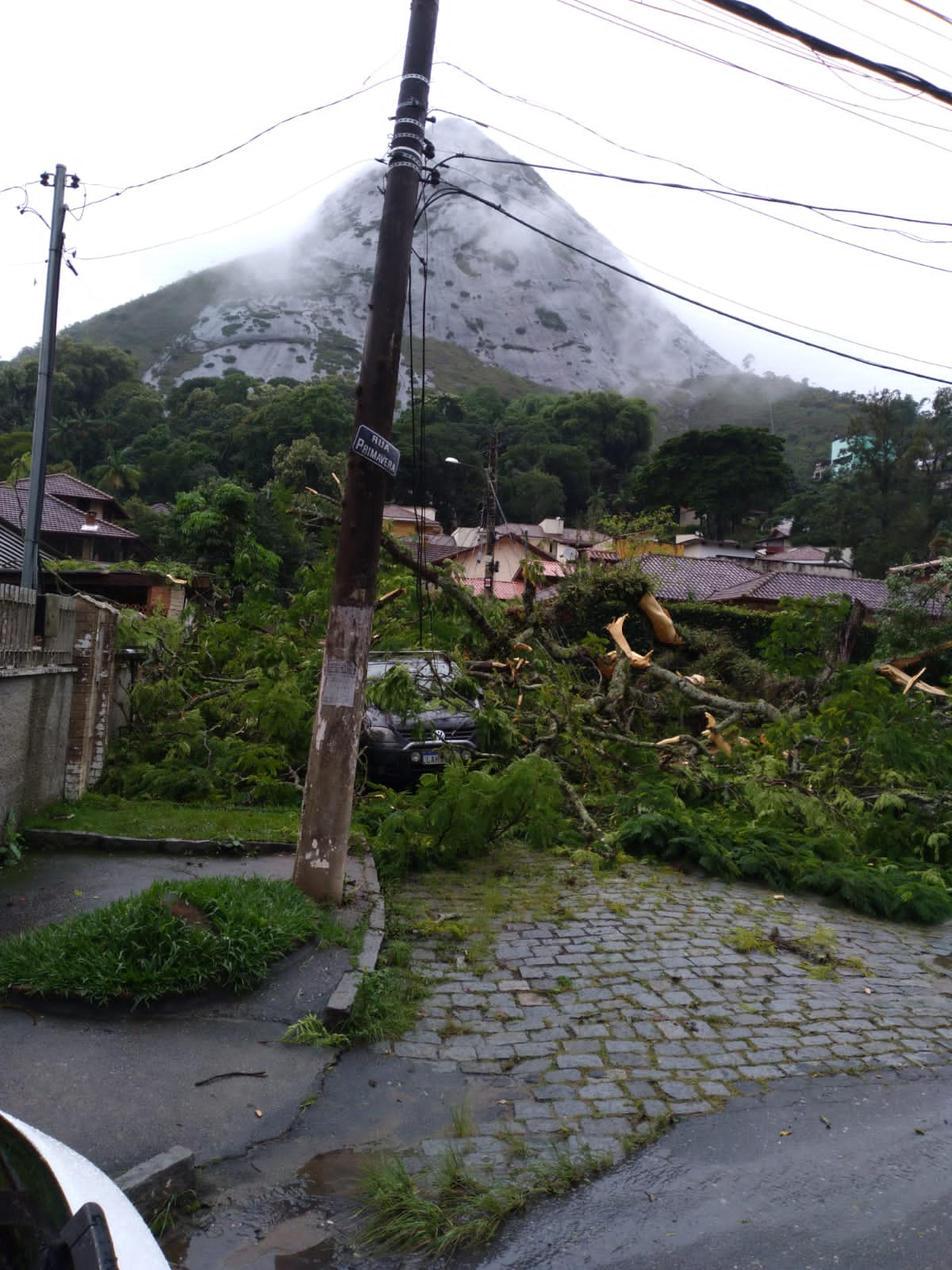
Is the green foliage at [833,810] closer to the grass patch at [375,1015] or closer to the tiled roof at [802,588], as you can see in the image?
the grass patch at [375,1015]

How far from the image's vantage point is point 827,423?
421 ft

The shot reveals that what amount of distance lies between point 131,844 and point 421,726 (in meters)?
2.99

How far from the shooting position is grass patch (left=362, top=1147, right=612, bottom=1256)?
10.00ft

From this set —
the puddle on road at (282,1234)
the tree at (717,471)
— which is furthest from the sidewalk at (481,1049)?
the tree at (717,471)

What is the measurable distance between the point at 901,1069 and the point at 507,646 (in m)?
7.99

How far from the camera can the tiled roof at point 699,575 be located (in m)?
40.5

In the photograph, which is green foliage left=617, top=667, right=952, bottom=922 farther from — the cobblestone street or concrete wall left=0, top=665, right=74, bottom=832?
concrete wall left=0, top=665, right=74, bottom=832

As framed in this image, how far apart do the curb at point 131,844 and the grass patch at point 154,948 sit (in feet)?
6.73

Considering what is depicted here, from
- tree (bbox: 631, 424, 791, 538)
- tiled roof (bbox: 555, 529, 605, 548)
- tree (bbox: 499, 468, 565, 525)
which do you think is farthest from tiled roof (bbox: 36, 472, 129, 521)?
tree (bbox: 631, 424, 791, 538)

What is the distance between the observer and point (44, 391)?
1191 cm

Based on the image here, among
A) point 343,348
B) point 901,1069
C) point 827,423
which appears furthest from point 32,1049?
point 343,348

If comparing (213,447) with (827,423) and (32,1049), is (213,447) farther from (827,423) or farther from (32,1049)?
(827,423)

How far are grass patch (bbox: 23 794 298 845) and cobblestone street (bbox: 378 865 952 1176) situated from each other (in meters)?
1.80

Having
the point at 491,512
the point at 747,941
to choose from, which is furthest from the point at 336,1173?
the point at 491,512
